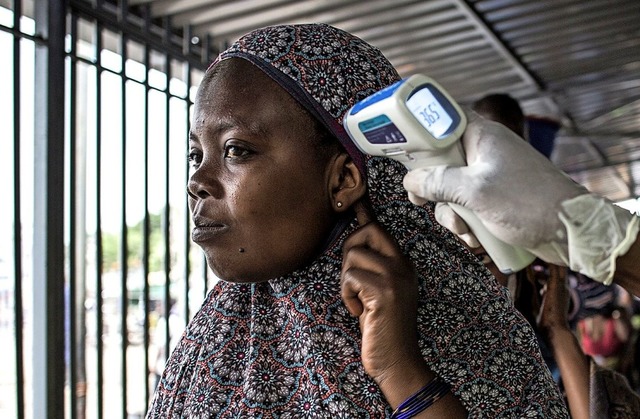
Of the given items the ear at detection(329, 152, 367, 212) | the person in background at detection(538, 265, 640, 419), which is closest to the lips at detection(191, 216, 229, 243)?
the ear at detection(329, 152, 367, 212)

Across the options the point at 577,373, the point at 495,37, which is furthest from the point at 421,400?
the point at 495,37

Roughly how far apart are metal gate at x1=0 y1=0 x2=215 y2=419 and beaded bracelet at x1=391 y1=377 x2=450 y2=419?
6.68 feet

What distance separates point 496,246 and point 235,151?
63cm

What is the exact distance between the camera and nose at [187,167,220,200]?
1.44 metres

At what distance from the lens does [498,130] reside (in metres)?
0.98

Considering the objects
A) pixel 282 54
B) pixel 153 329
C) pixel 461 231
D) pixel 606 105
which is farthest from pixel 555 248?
pixel 153 329

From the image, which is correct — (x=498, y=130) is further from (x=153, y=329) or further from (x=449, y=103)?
(x=153, y=329)

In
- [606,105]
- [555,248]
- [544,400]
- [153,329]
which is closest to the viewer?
[555,248]

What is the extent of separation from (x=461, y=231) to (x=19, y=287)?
2357mm

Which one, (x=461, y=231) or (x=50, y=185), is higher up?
(x=50, y=185)

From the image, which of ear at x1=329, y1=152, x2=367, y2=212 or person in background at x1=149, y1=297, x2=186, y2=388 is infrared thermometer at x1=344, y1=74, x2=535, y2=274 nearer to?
ear at x1=329, y1=152, x2=367, y2=212

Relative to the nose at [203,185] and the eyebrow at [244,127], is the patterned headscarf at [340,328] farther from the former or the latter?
the nose at [203,185]

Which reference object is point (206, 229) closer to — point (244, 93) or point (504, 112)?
point (244, 93)

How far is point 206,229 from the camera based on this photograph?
146cm
